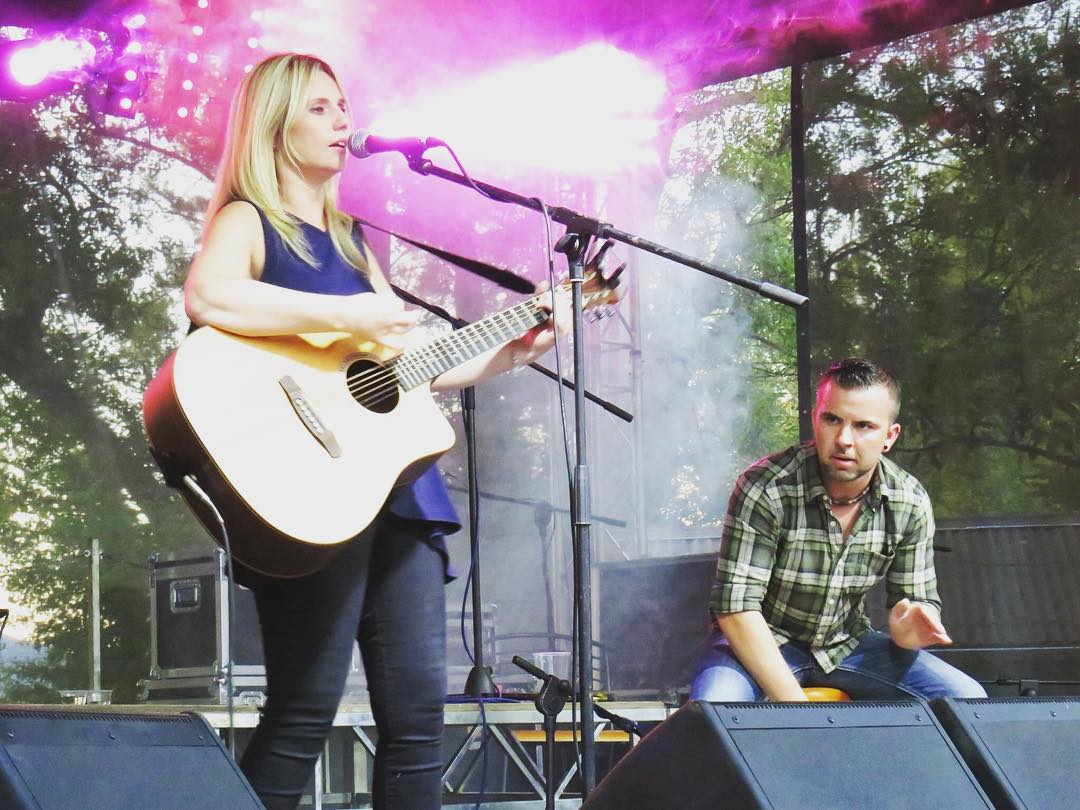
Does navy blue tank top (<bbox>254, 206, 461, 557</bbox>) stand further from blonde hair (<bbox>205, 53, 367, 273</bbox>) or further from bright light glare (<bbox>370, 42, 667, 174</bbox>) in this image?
bright light glare (<bbox>370, 42, 667, 174</bbox>)

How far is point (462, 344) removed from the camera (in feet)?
8.73

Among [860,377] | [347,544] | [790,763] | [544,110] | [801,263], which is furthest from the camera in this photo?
[544,110]

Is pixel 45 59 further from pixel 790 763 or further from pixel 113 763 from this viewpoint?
pixel 790 763

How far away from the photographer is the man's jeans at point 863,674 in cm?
328

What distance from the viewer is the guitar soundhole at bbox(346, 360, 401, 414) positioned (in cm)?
250

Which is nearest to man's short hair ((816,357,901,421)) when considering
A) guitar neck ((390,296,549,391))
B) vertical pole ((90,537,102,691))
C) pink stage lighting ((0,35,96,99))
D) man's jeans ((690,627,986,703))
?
man's jeans ((690,627,986,703))

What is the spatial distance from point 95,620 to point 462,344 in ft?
17.1

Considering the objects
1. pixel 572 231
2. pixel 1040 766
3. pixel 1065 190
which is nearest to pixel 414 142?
pixel 572 231

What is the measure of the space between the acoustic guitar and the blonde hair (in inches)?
8.0

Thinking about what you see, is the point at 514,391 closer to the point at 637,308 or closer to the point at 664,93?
the point at 637,308

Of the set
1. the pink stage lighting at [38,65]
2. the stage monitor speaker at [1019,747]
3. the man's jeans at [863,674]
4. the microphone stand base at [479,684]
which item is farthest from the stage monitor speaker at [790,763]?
the pink stage lighting at [38,65]

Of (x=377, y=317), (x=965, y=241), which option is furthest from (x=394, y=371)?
(x=965, y=241)

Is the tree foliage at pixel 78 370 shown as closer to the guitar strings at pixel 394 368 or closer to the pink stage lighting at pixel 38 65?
the pink stage lighting at pixel 38 65

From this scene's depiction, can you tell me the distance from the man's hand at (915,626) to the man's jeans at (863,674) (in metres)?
0.10
